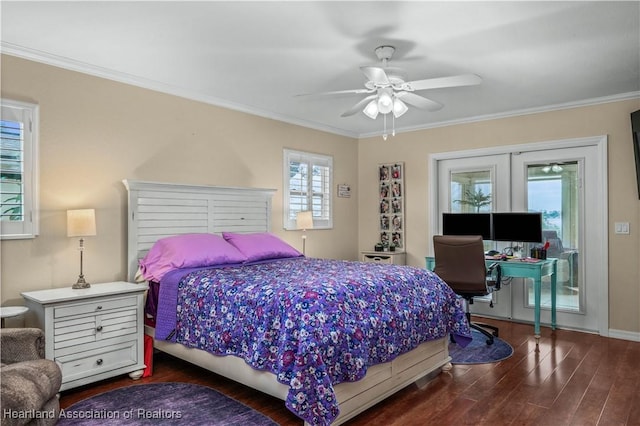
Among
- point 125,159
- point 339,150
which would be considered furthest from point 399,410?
point 339,150

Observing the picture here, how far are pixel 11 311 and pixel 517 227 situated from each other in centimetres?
467

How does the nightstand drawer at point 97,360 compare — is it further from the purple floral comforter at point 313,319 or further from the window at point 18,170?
the window at point 18,170

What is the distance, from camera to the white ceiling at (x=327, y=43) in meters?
2.61

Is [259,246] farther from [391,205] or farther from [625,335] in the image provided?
[625,335]

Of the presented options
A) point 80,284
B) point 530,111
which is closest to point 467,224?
point 530,111

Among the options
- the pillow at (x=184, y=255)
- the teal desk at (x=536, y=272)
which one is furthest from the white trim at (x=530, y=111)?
the pillow at (x=184, y=255)

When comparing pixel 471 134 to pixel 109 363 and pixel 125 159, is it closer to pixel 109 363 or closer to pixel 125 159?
pixel 125 159

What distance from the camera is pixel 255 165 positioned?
16.3ft

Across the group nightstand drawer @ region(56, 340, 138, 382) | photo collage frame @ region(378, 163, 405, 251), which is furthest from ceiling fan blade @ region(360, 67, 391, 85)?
photo collage frame @ region(378, 163, 405, 251)

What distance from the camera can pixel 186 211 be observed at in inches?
164

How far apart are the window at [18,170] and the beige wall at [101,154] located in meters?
0.06

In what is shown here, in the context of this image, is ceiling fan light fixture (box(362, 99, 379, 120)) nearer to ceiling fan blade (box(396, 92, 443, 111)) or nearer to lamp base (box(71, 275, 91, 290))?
ceiling fan blade (box(396, 92, 443, 111))

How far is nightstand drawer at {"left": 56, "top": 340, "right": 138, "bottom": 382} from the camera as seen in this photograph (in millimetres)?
2963

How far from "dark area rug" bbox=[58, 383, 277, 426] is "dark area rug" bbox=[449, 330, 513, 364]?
1.91m
